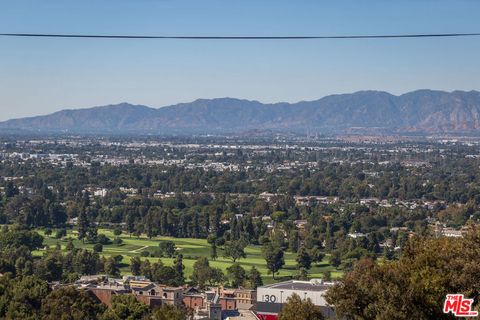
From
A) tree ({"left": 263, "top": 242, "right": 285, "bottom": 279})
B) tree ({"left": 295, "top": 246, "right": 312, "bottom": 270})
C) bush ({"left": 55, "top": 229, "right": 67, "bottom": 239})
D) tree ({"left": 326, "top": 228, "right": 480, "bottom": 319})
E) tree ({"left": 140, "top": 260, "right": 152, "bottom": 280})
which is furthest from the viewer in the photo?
bush ({"left": 55, "top": 229, "right": 67, "bottom": 239})

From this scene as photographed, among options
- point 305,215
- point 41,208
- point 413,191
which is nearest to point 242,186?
point 413,191

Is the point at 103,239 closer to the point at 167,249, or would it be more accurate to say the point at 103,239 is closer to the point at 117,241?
the point at 117,241

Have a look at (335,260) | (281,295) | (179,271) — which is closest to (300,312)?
(281,295)

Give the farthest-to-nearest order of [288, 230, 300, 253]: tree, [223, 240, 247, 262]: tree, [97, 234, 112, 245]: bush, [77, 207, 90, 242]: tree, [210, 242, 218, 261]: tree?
1. [77, 207, 90, 242]: tree
2. [97, 234, 112, 245]: bush
3. [288, 230, 300, 253]: tree
4. [210, 242, 218, 261]: tree
5. [223, 240, 247, 262]: tree

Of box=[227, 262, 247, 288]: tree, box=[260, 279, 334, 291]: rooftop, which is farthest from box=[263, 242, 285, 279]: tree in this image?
box=[260, 279, 334, 291]: rooftop

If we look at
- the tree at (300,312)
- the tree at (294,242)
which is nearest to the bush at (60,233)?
the tree at (294,242)

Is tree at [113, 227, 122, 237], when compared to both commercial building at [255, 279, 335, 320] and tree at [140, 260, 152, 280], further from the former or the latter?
commercial building at [255, 279, 335, 320]

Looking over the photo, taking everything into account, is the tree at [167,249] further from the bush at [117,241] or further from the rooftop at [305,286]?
the rooftop at [305,286]
